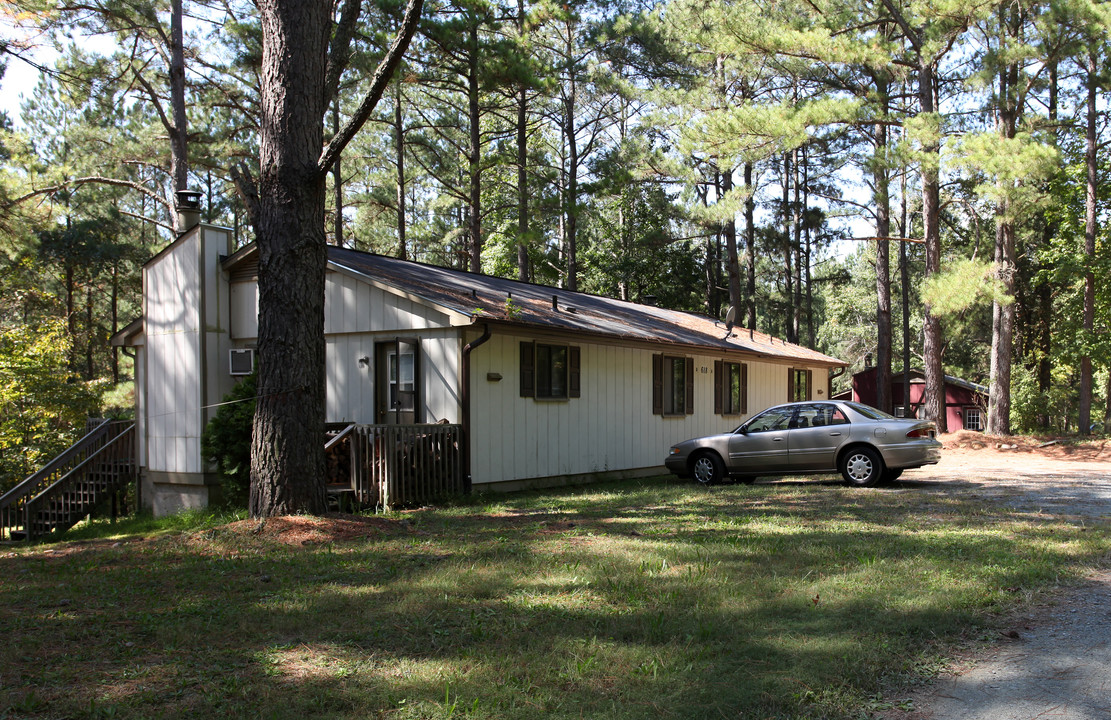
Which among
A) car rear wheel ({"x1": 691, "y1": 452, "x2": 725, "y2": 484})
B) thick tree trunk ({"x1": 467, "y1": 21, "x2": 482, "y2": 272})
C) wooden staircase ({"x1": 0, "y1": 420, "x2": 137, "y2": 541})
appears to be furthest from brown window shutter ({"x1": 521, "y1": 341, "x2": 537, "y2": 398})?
thick tree trunk ({"x1": 467, "y1": 21, "x2": 482, "y2": 272})

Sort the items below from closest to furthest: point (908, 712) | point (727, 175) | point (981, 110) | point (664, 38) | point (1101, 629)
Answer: point (908, 712) < point (1101, 629) < point (981, 110) < point (664, 38) < point (727, 175)

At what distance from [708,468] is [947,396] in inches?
1131


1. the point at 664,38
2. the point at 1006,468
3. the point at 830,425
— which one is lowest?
the point at 1006,468

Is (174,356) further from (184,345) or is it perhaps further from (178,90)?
(178,90)

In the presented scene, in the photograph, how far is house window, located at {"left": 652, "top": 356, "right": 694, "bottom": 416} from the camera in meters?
18.0

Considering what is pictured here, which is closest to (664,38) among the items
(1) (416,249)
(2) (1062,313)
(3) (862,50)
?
(3) (862,50)

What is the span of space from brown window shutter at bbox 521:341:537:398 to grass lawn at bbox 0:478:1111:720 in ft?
15.5

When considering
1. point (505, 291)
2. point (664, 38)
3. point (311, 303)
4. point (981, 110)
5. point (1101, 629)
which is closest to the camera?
point (1101, 629)

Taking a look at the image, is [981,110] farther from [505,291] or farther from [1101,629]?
[1101,629]

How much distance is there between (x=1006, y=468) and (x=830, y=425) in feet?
21.2

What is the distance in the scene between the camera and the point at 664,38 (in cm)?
2978

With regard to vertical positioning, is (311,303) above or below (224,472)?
above

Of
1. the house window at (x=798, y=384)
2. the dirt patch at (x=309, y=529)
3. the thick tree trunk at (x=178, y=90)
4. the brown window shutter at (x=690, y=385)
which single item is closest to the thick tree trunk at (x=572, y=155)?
the house window at (x=798, y=384)

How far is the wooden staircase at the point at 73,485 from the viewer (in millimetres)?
15352
